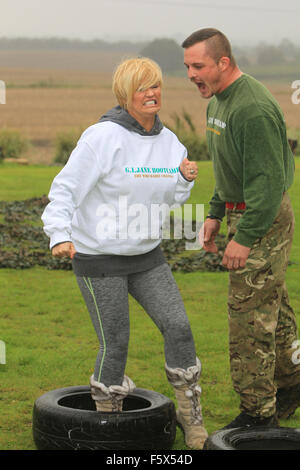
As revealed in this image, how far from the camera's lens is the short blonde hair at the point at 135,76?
4875 mm

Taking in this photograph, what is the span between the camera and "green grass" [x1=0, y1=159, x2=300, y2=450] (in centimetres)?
637

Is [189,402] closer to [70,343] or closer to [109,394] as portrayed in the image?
[109,394]

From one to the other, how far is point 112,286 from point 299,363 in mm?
1599

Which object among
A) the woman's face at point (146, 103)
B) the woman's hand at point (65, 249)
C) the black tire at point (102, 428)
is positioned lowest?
the black tire at point (102, 428)

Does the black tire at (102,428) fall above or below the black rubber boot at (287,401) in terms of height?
above

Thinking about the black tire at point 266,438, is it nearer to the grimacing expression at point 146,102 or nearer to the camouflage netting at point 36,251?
the grimacing expression at point 146,102

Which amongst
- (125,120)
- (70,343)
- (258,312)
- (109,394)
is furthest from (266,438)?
(70,343)

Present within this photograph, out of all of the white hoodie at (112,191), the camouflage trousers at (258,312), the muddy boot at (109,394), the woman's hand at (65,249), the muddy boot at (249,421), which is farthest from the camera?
the muddy boot at (249,421)

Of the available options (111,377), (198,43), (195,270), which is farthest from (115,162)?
(195,270)

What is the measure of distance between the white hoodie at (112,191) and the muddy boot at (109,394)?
765 mm

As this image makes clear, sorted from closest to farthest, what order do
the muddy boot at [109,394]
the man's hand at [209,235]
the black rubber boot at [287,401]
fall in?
the muddy boot at [109,394]
the man's hand at [209,235]
the black rubber boot at [287,401]

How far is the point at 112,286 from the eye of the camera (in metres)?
4.98

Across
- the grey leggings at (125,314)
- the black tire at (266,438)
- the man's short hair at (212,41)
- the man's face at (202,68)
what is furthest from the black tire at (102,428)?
the man's short hair at (212,41)

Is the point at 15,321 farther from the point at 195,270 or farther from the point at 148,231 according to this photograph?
the point at 148,231
